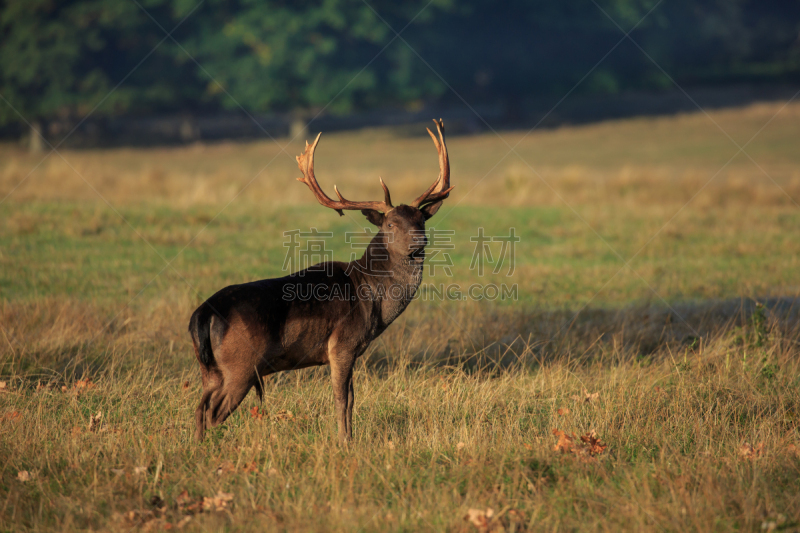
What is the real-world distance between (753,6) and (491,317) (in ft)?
212

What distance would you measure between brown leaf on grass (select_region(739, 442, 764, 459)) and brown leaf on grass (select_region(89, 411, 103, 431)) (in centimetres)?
494

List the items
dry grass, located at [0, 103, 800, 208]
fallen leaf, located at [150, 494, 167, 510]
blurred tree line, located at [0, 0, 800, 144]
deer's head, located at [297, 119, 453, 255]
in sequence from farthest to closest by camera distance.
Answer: blurred tree line, located at [0, 0, 800, 144], dry grass, located at [0, 103, 800, 208], deer's head, located at [297, 119, 453, 255], fallen leaf, located at [150, 494, 167, 510]

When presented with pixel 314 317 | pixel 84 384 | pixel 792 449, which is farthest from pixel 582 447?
Answer: pixel 84 384

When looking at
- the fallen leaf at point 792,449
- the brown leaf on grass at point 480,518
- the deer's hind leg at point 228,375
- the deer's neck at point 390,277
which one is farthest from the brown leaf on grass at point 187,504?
the fallen leaf at point 792,449

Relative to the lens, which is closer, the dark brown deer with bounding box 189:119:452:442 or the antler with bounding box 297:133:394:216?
the dark brown deer with bounding box 189:119:452:442

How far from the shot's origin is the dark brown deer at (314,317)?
17.1 feet

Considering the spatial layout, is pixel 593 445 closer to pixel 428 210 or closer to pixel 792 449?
pixel 792 449

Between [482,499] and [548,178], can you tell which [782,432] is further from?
[548,178]

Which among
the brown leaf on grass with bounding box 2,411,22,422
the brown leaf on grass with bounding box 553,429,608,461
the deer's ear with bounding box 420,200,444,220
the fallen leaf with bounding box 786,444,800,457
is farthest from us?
the deer's ear with bounding box 420,200,444,220

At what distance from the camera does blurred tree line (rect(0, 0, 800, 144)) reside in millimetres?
37156

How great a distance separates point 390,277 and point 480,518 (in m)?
2.26

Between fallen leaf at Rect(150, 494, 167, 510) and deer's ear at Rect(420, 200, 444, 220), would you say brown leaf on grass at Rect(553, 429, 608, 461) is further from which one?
fallen leaf at Rect(150, 494, 167, 510)

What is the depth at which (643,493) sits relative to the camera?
181 inches

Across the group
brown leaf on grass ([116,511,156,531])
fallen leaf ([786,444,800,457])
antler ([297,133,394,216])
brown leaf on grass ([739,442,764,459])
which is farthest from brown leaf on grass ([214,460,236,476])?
fallen leaf ([786,444,800,457])
